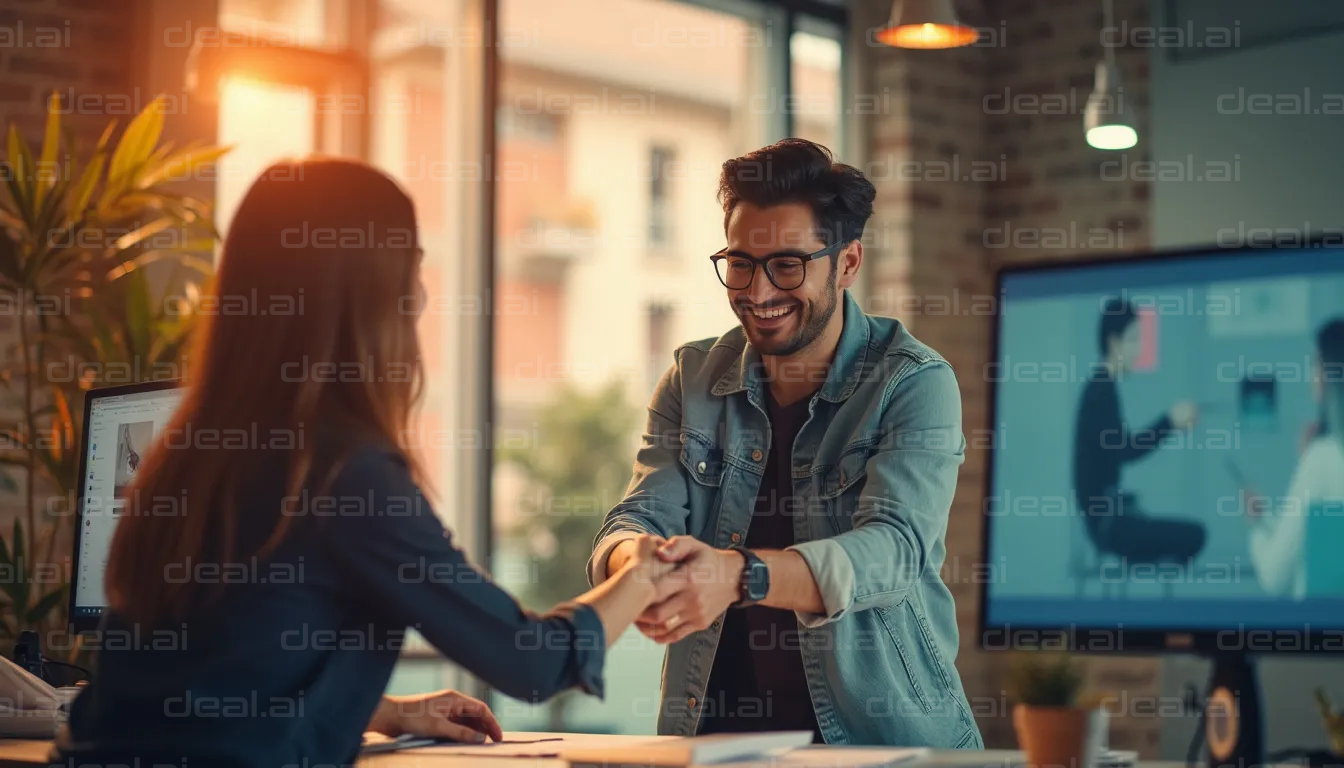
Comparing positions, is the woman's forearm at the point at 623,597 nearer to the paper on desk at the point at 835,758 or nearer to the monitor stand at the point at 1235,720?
the paper on desk at the point at 835,758

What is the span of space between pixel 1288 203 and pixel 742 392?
3.04m

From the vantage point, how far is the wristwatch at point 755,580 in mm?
2006

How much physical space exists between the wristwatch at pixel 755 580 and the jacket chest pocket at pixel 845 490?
1.08 ft

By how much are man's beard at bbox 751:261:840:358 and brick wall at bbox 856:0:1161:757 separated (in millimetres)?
3093

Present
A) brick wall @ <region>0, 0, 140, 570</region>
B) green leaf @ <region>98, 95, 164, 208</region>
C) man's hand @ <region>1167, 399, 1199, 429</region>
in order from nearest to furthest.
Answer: man's hand @ <region>1167, 399, 1199, 429</region> < green leaf @ <region>98, 95, 164, 208</region> < brick wall @ <region>0, 0, 140, 570</region>

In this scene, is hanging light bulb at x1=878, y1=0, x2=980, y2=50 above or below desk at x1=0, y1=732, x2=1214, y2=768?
above

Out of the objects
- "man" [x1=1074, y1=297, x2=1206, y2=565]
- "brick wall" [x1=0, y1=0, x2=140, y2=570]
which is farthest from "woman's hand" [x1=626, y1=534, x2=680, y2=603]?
"brick wall" [x1=0, y1=0, x2=140, y2=570]

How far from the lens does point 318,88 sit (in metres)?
4.69

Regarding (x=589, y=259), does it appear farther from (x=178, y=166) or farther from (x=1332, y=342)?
(x=1332, y=342)

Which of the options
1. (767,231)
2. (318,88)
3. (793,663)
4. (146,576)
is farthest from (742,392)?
(318,88)

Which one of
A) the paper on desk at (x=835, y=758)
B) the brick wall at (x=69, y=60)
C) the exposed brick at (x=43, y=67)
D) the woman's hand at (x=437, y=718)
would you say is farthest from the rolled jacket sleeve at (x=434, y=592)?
the exposed brick at (x=43, y=67)

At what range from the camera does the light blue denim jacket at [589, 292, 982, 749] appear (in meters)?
2.16

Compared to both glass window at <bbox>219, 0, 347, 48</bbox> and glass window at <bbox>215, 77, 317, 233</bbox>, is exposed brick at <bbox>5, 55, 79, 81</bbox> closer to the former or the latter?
glass window at <bbox>215, 77, 317, 233</bbox>

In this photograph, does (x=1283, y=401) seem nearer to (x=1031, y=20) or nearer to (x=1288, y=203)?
(x=1288, y=203)
